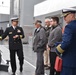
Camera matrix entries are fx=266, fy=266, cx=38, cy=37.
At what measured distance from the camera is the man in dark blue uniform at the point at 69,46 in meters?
4.31

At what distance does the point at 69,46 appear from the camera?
4.38m

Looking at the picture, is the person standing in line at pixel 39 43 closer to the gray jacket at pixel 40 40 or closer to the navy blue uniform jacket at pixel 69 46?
the gray jacket at pixel 40 40

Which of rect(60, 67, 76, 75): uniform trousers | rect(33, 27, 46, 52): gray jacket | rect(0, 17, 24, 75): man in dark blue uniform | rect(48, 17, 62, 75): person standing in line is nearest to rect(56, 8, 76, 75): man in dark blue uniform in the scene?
rect(60, 67, 76, 75): uniform trousers

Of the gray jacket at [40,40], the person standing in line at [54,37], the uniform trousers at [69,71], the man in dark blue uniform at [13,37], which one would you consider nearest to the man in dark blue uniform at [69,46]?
the uniform trousers at [69,71]

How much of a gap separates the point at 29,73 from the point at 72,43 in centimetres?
519

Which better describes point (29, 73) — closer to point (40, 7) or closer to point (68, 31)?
point (68, 31)

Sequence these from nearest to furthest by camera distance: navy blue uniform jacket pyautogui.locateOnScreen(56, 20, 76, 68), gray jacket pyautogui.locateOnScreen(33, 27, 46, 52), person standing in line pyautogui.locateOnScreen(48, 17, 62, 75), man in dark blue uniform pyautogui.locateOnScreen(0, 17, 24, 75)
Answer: navy blue uniform jacket pyautogui.locateOnScreen(56, 20, 76, 68), person standing in line pyautogui.locateOnScreen(48, 17, 62, 75), gray jacket pyautogui.locateOnScreen(33, 27, 46, 52), man in dark blue uniform pyautogui.locateOnScreen(0, 17, 24, 75)

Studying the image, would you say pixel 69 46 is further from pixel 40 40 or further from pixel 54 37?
pixel 40 40

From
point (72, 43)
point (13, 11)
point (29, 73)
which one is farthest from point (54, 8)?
point (13, 11)

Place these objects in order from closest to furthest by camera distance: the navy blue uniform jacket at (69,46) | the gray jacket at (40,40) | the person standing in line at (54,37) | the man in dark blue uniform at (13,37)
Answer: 1. the navy blue uniform jacket at (69,46)
2. the person standing in line at (54,37)
3. the gray jacket at (40,40)
4. the man in dark blue uniform at (13,37)

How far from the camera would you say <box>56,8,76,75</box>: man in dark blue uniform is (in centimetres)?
431

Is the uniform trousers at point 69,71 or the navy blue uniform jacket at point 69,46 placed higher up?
the navy blue uniform jacket at point 69,46

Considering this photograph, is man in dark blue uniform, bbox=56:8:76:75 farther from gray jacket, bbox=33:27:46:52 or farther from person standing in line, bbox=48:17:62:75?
gray jacket, bbox=33:27:46:52

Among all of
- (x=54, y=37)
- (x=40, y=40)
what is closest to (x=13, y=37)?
(x=40, y=40)
